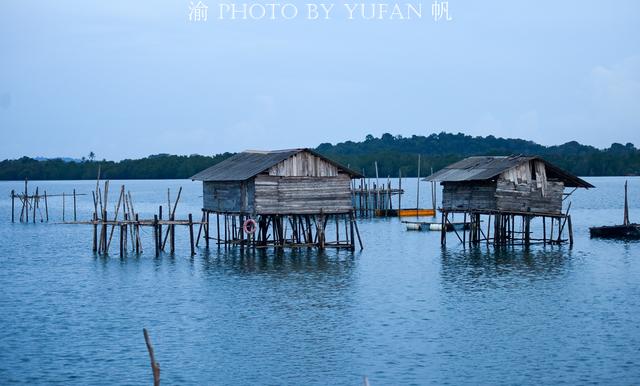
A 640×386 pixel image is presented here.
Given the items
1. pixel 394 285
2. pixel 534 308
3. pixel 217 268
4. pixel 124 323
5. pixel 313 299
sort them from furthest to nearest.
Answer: pixel 217 268
pixel 394 285
pixel 313 299
pixel 534 308
pixel 124 323

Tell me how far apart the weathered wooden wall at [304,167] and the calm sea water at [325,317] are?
389 cm

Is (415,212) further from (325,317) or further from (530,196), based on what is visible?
(325,317)

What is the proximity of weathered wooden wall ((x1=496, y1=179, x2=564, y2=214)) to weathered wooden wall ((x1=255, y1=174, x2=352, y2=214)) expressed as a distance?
728 cm

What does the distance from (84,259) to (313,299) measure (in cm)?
1761

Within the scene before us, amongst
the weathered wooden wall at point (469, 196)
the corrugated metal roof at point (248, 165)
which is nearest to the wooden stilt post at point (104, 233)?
the corrugated metal roof at point (248, 165)

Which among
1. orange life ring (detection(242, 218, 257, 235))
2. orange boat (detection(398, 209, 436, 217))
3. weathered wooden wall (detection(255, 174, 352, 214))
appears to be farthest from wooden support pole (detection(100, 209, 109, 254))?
orange boat (detection(398, 209, 436, 217))

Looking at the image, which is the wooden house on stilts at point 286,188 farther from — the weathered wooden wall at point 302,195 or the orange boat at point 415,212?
the orange boat at point 415,212

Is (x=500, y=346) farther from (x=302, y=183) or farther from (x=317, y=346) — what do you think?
(x=302, y=183)

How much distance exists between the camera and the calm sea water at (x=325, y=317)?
21.9 m

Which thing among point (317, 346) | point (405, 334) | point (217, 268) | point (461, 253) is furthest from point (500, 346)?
point (461, 253)

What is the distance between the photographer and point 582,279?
3697cm

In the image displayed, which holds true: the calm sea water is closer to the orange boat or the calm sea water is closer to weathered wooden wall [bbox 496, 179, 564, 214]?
weathered wooden wall [bbox 496, 179, 564, 214]

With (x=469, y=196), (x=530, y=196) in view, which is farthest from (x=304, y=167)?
(x=530, y=196)

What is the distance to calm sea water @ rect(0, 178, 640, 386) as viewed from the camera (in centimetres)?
2188
